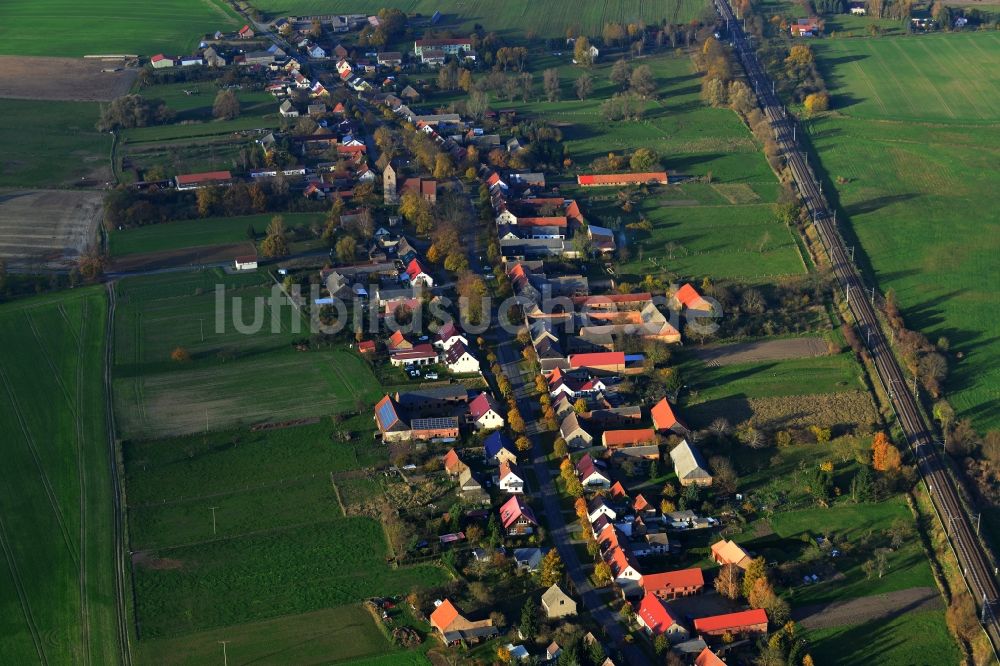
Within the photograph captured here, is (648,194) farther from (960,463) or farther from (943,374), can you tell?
(960,463)

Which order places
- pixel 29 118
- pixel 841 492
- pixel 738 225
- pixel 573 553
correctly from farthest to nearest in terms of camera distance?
pixel 29 118 < pixel 738 225 < pixel 841 492 < pixel 573 553

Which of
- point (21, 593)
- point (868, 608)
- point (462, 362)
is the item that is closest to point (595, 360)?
point (462, 362)

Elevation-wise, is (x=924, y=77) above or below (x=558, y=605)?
above

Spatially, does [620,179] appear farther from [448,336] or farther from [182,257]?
[182,257]

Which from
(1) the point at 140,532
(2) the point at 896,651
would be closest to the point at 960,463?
(2) the point at 896,651

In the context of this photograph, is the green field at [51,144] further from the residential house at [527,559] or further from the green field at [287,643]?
the residential house at [527,559]

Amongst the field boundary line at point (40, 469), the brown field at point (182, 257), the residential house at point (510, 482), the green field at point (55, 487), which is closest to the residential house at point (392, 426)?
the residential house at point (510, 482)

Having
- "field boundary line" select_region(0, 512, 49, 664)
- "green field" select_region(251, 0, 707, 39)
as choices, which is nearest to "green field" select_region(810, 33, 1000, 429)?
"green field" select_region(251, 0, 707, 39)
